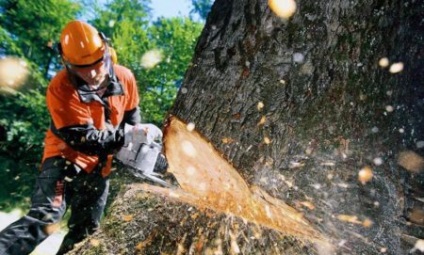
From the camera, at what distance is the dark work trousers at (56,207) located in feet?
7.98

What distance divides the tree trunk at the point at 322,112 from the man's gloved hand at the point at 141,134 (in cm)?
83

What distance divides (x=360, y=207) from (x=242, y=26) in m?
1.03

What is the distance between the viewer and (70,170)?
8.91 feet

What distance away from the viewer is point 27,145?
1165 centimetres

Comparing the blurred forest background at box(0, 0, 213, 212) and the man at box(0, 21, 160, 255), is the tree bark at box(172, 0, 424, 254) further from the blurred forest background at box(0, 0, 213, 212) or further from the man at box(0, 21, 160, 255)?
the blurred forest background at box(0, 0, 213, 212)

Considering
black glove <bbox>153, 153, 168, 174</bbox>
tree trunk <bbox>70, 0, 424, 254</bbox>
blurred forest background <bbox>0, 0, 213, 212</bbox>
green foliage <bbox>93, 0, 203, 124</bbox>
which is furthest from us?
green foliage <bbox>93, 0, 203, 124</bbox>

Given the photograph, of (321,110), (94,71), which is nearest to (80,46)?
(94,71)

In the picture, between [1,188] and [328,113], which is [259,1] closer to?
[328,113]

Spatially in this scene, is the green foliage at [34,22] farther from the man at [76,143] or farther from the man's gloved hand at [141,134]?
the man's gloved hand at [141,134]

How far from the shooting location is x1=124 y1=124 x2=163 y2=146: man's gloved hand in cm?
251

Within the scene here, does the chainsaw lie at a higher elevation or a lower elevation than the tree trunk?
lower

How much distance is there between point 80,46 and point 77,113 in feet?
1.68

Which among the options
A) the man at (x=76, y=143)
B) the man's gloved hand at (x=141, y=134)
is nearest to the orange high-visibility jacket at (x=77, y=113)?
the man at (x=76, y=143)

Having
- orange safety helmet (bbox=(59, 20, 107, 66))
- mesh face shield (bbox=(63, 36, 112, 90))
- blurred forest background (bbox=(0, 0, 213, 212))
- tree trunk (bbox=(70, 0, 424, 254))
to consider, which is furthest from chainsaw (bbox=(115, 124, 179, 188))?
blurred forest background (bbox=(0, 0, 213, 212))
